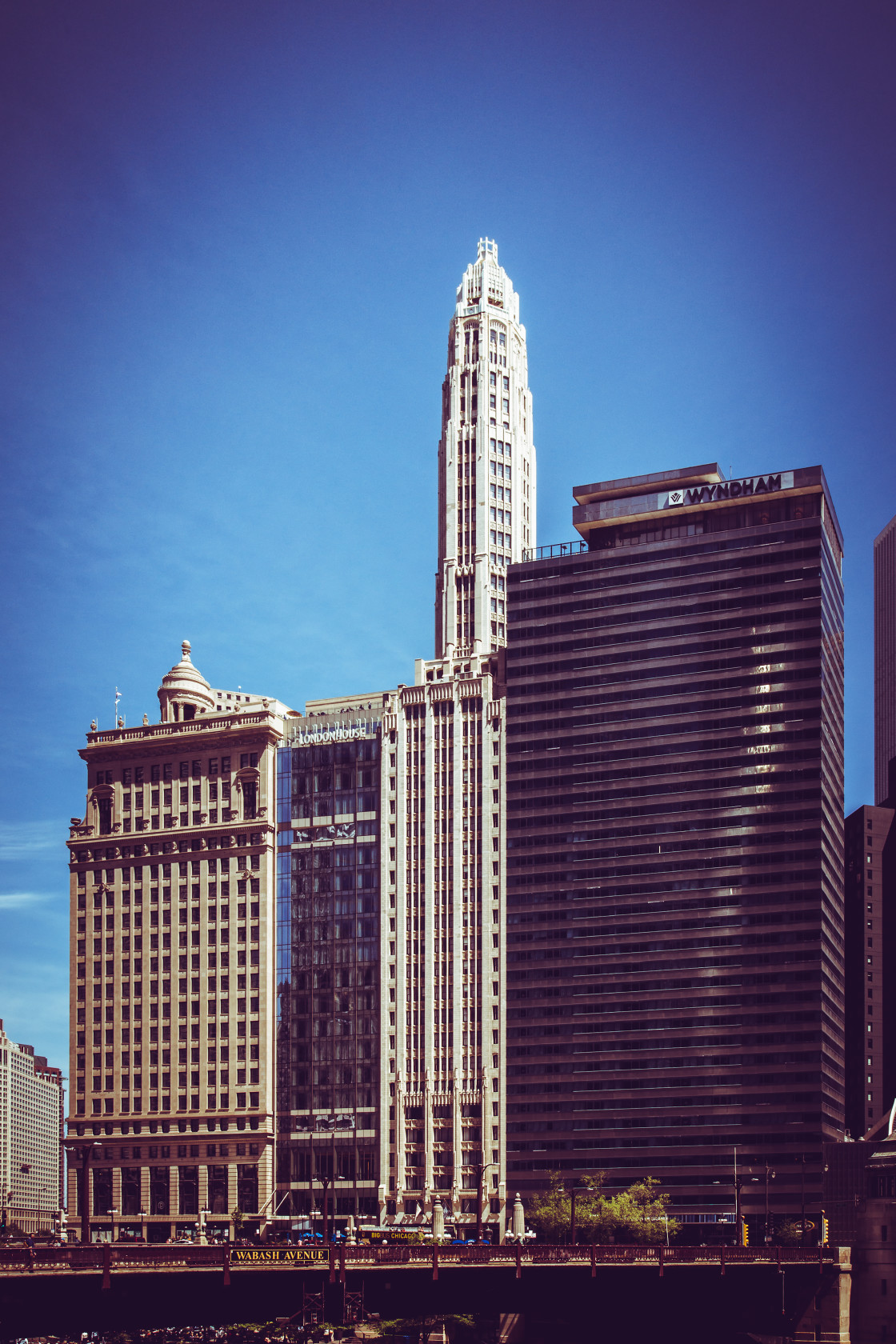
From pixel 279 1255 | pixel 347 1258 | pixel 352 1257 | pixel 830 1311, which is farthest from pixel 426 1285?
pixel 830 1311

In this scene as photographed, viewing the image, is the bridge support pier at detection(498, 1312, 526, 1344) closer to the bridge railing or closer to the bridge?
the bridge

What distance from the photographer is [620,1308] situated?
543 ft

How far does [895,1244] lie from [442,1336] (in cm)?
4245

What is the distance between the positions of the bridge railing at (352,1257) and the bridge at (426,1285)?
0.43 feet

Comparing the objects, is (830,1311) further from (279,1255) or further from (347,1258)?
(279,1255)

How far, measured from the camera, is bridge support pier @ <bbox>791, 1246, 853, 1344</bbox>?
15700 cm

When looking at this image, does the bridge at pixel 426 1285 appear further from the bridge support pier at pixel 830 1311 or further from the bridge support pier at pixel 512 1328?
the bridge support pier at pixel 512 1328

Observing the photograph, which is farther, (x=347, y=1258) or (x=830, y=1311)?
(x=830, y=1311)

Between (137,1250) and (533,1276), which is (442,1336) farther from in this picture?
(137,1250)

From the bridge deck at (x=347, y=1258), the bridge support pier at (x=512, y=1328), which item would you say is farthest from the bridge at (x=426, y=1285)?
the bridge support pier at (x=512, y=1328)

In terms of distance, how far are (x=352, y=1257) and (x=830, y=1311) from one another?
4937 cm

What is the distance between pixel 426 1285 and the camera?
139375 millimetres

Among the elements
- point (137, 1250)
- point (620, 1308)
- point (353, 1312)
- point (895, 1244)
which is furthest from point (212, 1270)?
point (895, 1244)

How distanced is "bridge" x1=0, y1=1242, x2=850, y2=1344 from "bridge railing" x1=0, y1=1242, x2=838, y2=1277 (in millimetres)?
132
